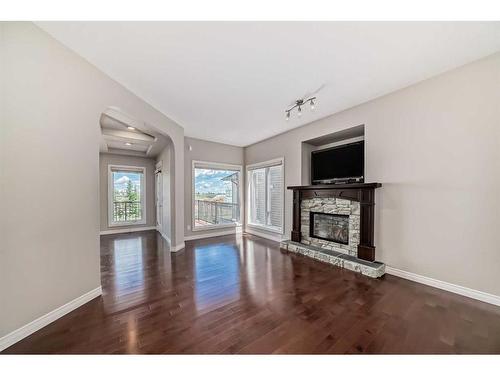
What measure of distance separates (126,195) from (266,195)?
180 inches

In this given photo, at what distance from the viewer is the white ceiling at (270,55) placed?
65.8 inches

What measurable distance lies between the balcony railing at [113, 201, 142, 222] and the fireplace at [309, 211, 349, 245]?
554 cm

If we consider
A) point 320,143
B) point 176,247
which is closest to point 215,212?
point 176,247

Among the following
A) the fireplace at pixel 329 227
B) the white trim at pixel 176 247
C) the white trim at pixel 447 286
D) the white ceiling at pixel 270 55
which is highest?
the white ceiling at pixel 270 55

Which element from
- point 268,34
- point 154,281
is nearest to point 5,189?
point 154,281

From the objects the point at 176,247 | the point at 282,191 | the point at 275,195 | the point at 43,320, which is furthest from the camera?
the point at 275,195

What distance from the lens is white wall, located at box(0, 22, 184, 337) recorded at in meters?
1.47

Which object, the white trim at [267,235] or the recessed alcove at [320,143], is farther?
the white trim at [267,235]

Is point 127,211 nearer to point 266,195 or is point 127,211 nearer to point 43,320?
point 266,195

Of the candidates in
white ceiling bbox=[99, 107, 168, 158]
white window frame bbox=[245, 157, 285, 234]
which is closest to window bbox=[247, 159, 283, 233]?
white window frame bbox=[245, 157, 285, 234]

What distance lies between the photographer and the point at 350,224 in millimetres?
3312

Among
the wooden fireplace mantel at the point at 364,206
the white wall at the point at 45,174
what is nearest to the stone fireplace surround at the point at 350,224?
the wooden fireplace mantel at the point at 364,206

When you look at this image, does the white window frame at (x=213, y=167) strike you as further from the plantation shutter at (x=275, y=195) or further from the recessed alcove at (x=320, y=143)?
the recessed alcove at (x=320, y=143)

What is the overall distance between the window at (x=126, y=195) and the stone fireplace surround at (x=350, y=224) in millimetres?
4971
